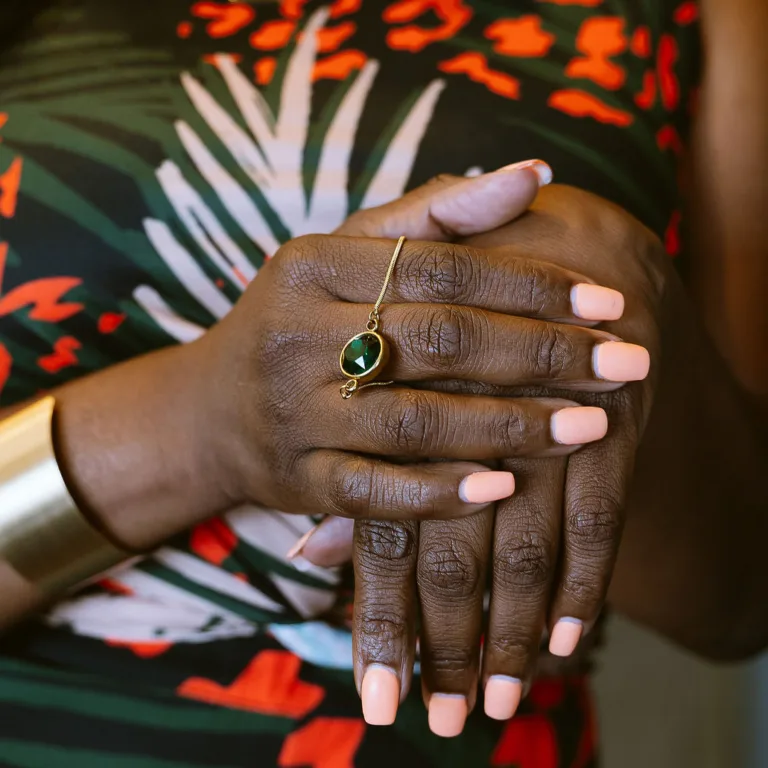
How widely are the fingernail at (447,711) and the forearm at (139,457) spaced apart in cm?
29

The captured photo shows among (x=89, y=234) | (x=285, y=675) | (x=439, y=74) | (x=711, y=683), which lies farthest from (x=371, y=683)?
(x=711, y=683)

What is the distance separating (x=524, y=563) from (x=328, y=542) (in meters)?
0.20

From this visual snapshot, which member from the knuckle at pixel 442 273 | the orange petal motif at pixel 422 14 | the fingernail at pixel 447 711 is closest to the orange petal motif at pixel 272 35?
the orange petal motif at pixel 422 14

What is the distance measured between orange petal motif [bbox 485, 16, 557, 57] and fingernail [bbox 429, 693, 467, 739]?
739 mm

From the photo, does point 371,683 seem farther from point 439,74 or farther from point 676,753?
point 676,753

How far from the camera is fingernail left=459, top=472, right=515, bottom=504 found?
2.06 ft

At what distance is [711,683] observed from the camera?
1862mm

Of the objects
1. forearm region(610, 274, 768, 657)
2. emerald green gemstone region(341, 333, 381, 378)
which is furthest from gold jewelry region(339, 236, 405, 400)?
forearm region(610, 274, 768, 657)

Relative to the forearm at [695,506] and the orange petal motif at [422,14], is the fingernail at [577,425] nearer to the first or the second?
the forearm at [695,506]

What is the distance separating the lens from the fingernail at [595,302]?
26.1 inches

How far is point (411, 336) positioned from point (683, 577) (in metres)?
0.53

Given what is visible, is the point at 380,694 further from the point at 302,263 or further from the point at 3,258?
the point at 3,258

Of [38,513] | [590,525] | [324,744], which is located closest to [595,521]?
[590,525]

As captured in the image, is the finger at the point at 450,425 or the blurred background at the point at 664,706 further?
the blurred background at the point at 664,706
